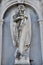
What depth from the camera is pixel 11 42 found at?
25.1ft

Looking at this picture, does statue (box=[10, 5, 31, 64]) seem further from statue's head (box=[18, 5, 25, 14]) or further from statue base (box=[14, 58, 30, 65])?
statue base (box=[14, 58, 30, 65])

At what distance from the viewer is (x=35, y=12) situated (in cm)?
791

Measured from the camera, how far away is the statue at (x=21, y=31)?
7.36m

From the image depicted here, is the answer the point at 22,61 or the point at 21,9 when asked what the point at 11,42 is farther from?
the point at 21,9

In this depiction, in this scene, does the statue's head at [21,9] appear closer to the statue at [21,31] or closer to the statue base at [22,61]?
the statue at [21,31]

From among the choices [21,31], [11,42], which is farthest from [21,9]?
[11,42]

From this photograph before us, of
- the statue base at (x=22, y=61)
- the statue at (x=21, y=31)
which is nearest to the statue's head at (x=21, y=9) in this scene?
the statue at (x=21, y=31)

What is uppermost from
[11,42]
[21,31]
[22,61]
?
[21,31]

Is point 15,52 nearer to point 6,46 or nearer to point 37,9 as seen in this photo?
point 6,46

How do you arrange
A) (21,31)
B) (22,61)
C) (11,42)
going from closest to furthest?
(22,61) → (21,31) → (11,42)

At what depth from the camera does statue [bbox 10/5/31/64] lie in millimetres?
7359

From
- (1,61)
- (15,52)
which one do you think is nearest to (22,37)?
(15,52)

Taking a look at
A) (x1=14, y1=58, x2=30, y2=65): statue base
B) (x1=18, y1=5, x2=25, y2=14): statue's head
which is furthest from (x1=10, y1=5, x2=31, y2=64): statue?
(x1=14, y1=58, x2=30, y2=65): statue base

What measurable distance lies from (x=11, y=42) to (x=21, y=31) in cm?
53
